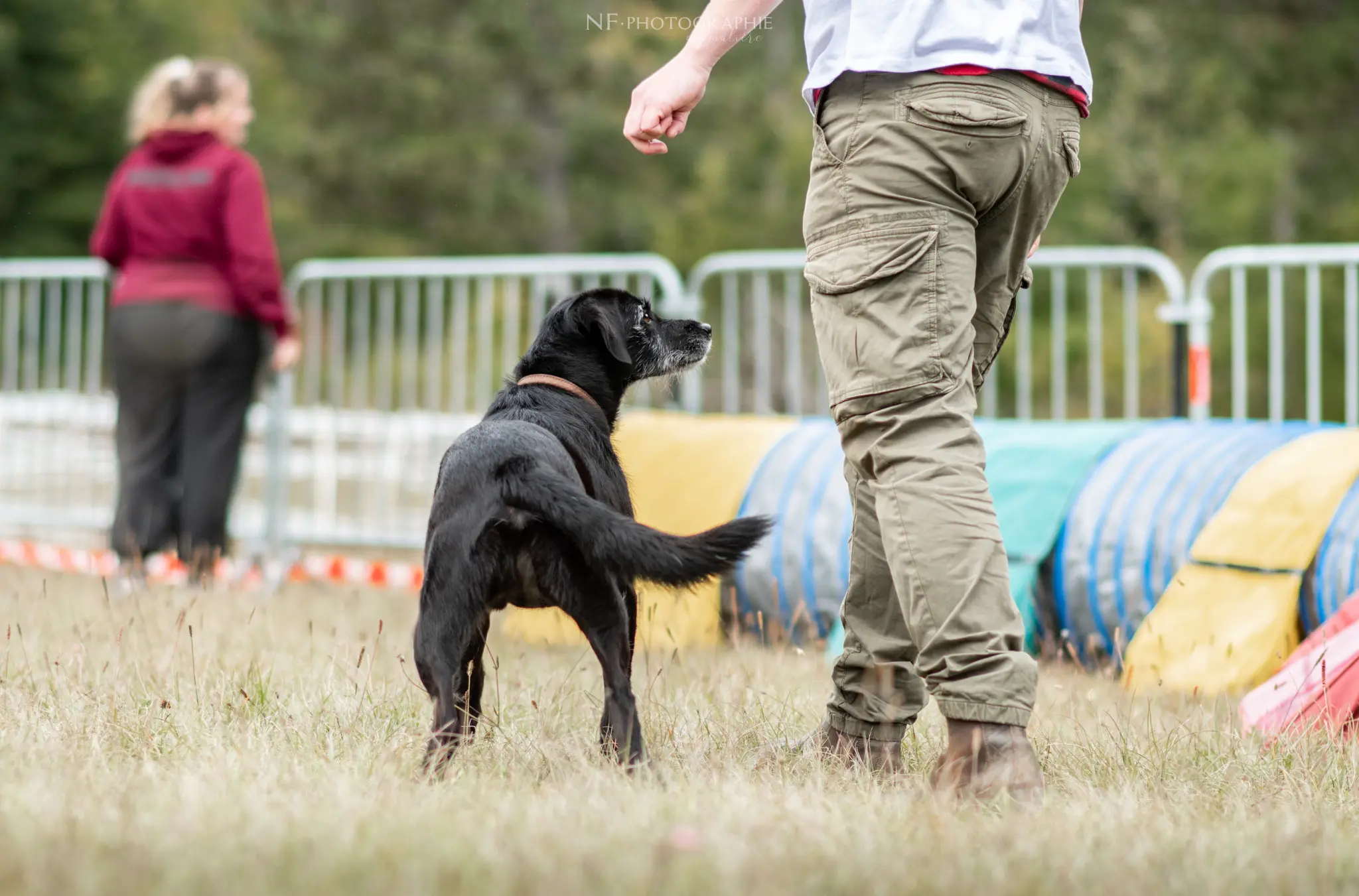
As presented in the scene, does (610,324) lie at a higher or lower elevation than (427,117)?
lower

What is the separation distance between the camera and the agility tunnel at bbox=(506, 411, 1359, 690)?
170 inches

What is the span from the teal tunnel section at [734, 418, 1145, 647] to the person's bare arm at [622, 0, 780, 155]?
87.0 inches

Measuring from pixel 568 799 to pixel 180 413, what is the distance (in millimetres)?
4580

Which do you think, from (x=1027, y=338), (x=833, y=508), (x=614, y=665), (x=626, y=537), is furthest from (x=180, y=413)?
(x=626, y=537)

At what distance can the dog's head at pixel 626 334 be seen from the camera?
3.59 m

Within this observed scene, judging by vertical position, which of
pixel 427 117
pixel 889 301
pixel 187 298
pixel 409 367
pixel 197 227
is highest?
pixel 427 117

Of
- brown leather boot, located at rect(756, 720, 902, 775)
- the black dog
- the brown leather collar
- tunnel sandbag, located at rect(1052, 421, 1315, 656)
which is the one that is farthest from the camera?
tunnel sandbag, located at rect(1052, 421, 1315, 656)

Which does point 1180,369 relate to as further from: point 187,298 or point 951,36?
point 187,298

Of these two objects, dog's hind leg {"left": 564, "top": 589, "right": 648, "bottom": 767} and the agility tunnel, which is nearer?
dog's hind leg {"left": 564, "top": 589, "right": 648, "bottom": 767}

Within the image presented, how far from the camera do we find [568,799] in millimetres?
2422

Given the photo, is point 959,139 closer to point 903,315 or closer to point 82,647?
point 903,315

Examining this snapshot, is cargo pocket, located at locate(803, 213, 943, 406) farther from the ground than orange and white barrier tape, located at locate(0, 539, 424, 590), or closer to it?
farther from the ground

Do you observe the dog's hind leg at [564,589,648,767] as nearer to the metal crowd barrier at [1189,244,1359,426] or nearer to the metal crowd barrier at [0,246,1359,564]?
the metal crowd barrier at [0,246,1359,564]

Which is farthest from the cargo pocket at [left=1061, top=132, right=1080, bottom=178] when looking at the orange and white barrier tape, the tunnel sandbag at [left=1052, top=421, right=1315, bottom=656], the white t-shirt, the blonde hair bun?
the blonde hair bun
